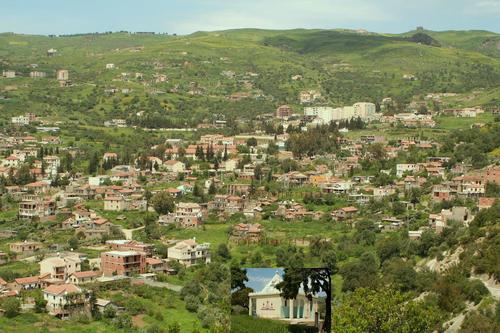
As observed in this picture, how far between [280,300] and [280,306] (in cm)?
5

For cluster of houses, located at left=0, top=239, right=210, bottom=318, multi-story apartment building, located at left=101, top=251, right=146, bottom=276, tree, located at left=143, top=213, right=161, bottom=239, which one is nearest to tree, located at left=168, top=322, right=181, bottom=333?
cluster of houses, located at left=0, top=239, right=210, bottom=318

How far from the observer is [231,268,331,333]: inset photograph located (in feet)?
19.4

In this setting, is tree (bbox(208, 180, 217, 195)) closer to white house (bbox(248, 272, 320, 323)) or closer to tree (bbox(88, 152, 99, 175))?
tree (bbox(88, 152, 99, 175))

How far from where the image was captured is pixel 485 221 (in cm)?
2412

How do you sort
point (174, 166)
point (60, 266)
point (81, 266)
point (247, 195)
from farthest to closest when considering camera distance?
point (174, 166), point (247, 195), point (81, 266), point (60, 266)

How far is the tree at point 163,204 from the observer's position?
118ft

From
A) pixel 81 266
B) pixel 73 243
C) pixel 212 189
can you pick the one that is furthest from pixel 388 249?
pixel 212 189

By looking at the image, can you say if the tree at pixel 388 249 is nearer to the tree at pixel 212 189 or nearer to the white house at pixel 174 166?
the tree at pixel 212 189

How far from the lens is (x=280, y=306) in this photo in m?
6.05

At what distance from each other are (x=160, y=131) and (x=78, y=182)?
16430mm

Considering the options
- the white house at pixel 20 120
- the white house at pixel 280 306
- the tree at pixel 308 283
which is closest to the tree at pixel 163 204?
the white house at pixel 20 120

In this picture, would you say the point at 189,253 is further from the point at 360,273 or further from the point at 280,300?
the point at 280,300

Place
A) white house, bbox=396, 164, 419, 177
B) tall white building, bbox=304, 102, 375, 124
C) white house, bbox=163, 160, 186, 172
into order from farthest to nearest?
tall white building, bbox=304, 102, 375, 124 < white house, bbox=163, 160, 186, 172 < white house, bbox=396, 164, 419, 177

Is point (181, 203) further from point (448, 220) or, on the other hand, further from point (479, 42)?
point (479, 42)
